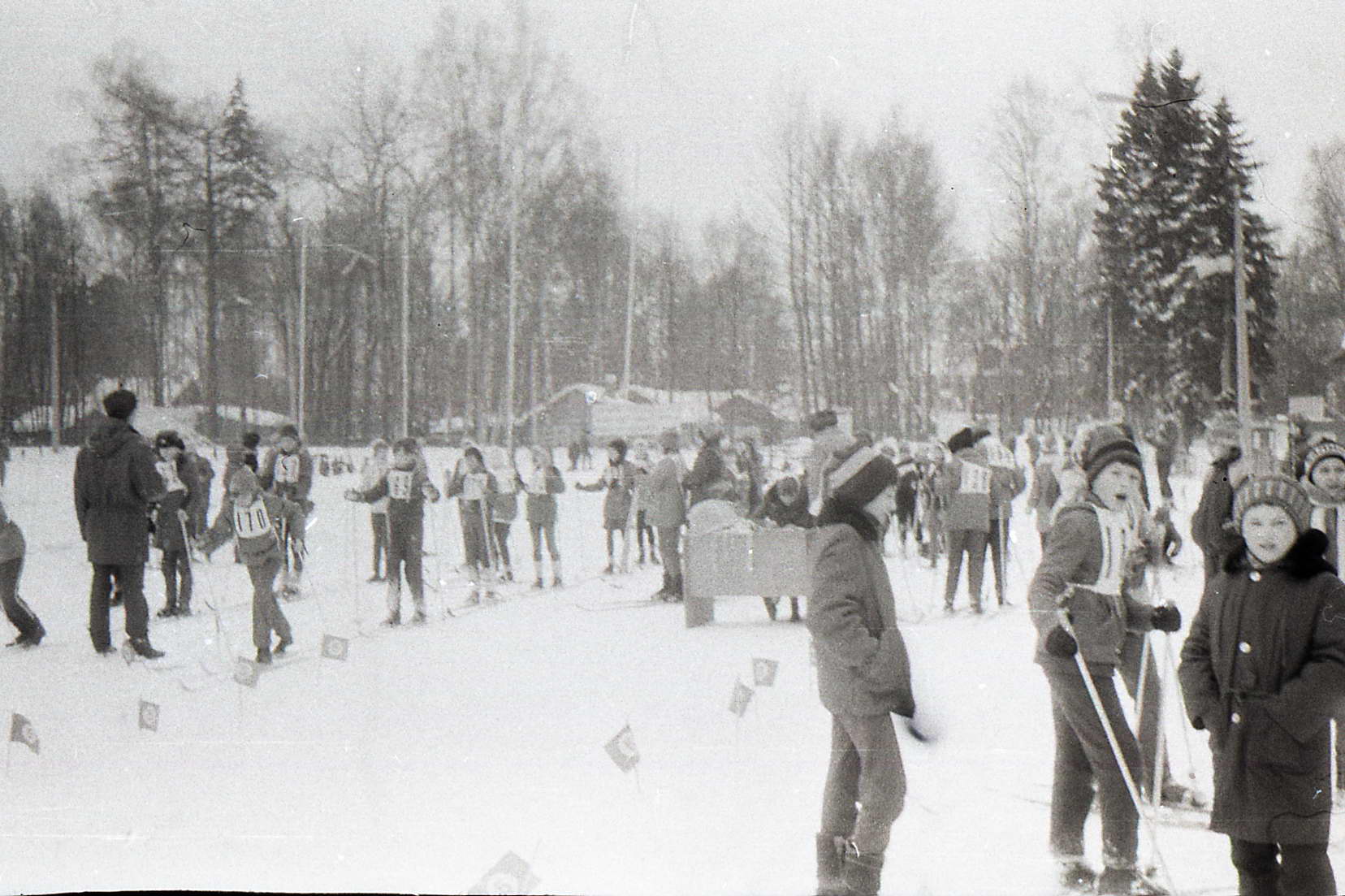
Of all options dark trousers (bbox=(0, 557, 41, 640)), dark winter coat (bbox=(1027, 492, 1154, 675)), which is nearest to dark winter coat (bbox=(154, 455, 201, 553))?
dark trousers (bbox=(0, 557, 41, 640))

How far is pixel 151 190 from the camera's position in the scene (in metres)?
4.20

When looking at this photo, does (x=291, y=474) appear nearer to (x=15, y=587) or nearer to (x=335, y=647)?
(x=335, y=647)

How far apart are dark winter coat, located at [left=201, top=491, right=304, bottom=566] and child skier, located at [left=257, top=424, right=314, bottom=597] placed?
0.24 ft

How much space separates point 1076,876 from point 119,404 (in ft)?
11.6

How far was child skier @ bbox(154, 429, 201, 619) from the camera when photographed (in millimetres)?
4395

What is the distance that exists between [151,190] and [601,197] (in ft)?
5.58

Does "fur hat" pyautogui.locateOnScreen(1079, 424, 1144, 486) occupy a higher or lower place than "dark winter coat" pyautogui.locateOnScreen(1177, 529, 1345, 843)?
higher

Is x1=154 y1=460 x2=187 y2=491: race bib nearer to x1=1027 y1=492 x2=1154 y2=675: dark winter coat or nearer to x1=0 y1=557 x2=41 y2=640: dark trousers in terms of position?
x1=0 y1=557 x2=41 y2=640: dark trousers

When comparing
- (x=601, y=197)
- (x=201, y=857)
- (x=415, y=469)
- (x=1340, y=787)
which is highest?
(x=601, y=197)

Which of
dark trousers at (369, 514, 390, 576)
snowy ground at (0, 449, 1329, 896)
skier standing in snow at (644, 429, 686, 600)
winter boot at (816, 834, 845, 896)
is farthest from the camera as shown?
skier standing in snow at (644, 429, 686, 600)

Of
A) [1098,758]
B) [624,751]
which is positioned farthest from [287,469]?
[1098,758]

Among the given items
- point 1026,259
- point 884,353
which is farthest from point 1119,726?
point 1026,259

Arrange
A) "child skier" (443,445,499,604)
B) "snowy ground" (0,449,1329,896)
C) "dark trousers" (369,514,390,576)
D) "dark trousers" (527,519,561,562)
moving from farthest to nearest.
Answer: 1. "dark trousers" (527,519,561,562)
2. "dark trousers" (369,514,390,576)
3. "child skier" (443,445,499,604)
4. "snowy ground" (0,449,1329,896)

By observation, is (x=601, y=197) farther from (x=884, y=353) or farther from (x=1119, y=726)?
(x=1119, y=726)
